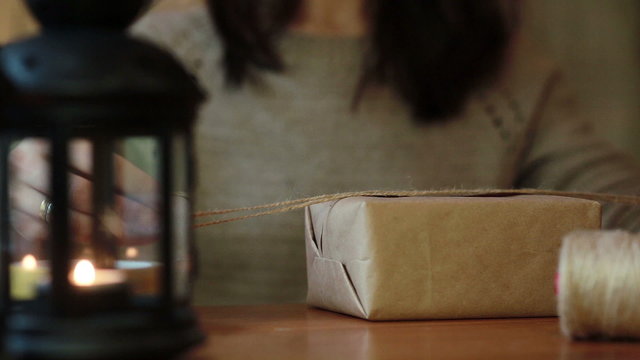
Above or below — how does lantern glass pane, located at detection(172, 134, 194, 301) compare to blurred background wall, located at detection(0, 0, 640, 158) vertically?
below

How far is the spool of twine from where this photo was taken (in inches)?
22.6

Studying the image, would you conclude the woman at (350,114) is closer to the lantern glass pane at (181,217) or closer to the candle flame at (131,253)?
the lantern glass pane at (181,217)

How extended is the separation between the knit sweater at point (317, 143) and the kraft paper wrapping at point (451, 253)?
0.32 meters

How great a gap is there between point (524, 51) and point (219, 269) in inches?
19.6

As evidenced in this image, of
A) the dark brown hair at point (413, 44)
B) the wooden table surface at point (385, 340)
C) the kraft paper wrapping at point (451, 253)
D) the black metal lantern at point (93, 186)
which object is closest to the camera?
the black metal lantern at point (93, 186)

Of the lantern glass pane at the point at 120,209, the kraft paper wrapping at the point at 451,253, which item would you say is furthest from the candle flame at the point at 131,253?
the kraft paper wrapping at the point at 451,253

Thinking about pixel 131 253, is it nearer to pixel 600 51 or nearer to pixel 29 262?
pixel 29 262

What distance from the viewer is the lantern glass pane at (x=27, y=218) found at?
475 millimetres

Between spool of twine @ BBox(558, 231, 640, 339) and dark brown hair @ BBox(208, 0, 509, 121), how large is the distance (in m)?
0.52

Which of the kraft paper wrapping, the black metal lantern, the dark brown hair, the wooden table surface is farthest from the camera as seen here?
the dark brown hair

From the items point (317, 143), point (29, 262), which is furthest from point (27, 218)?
point (317, 143)

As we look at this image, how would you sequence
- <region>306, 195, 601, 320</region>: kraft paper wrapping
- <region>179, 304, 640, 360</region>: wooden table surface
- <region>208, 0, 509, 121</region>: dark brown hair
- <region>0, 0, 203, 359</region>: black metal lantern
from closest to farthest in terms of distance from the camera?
1. <region>0, 0, 203, 359</region>: black metal lantern
2. <region>179, 304, 640, 360</region>: wooden table surface
3. <region>306, 195, 601, 320</region>: kraft paper wrapping
4. <region>208, 0, 509, 121</region>: dark brown hair

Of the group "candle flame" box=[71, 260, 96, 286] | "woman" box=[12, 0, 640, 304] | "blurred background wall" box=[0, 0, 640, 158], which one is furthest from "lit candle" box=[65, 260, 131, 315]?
"blurred background wall" box=[0, 0, 640, 158]

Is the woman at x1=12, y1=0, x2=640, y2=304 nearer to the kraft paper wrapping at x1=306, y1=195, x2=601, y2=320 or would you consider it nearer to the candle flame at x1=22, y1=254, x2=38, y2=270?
the kraft paper wrapping at x1=306, y1=195, x2=601, y2=320
